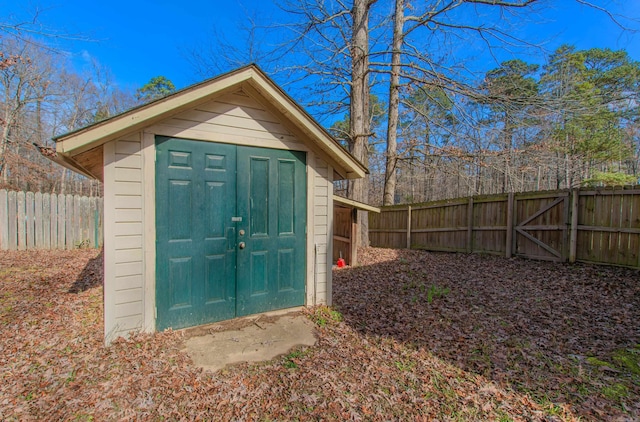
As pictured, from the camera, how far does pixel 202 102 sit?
3.78 m

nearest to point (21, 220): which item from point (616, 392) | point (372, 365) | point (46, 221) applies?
point (46, 221)

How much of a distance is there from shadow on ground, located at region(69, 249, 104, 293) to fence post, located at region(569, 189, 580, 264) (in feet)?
34.7

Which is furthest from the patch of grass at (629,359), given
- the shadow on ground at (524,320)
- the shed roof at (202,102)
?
the shed roof at (202,102)

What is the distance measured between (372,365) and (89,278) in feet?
21.2

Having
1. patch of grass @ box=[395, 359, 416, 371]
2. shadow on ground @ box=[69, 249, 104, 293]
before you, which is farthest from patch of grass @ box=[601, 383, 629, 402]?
shadow on ground @ box=[69, 249, 104, 293]

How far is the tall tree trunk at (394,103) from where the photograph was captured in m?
9.55

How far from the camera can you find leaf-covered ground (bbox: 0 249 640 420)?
2420mm

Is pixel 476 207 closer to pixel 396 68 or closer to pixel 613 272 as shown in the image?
pixel 613 272

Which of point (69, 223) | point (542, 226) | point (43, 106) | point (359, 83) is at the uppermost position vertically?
point (43, 106)

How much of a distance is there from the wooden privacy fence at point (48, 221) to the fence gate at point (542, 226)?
542 inches

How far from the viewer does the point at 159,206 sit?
3559 mm

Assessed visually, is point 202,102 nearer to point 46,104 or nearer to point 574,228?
point 574,228

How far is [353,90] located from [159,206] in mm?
7274

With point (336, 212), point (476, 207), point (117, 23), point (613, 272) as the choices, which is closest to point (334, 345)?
point (336, 212)
